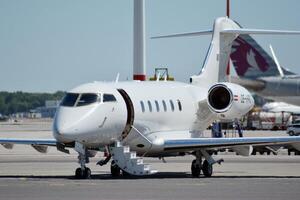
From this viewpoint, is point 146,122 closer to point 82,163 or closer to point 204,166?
point 204,166

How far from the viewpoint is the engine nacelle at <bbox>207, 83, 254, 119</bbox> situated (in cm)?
3675

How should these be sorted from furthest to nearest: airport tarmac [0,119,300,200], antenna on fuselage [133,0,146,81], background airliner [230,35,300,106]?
1. background airliner [230,35,300,106]
2. antenna on fuselage [133,0,146,81]
3. airport tarmac [0,119,300,200]

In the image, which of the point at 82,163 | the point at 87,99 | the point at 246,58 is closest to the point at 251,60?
the point at 246,58

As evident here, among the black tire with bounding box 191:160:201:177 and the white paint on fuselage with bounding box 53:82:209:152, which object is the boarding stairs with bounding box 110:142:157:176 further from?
the black tire with bounding box 191:160:201:177

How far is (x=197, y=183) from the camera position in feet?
98.5

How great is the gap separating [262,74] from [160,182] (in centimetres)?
8324

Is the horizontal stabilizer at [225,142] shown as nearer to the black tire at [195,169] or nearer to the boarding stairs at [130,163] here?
the black tire at [195,169]

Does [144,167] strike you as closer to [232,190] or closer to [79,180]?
[79,180]

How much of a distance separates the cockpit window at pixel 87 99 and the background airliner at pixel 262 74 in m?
74.9

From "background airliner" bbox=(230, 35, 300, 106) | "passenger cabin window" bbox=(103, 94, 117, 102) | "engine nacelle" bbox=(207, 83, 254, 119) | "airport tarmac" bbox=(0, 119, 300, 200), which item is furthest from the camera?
"background airliner" bbox=(230, 35, 300, 106)

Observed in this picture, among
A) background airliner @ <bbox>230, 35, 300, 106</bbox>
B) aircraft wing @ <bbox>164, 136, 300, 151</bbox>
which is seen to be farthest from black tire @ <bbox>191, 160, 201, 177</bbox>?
background airliner @ <bbox>230, 35, 300, 106</bbox>

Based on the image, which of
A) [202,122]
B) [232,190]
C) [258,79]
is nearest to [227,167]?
[202,122]

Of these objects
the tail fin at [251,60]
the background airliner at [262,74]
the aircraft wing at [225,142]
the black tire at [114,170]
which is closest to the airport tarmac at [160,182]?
the black tire at [114,170]

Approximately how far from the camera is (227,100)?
37.0 metres
